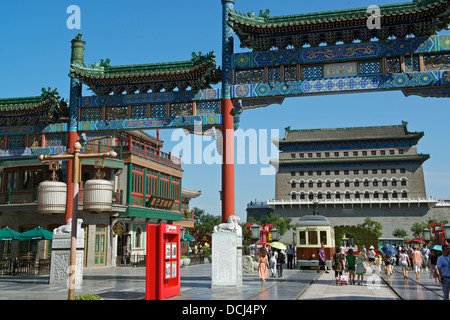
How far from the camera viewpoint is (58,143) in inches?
786

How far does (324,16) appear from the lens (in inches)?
654

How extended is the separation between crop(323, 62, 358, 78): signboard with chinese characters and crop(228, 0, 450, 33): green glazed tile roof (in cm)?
150

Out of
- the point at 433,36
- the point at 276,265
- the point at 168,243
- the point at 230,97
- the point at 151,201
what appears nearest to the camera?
the point at 168,243

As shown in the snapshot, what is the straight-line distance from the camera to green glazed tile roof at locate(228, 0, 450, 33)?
1577 cm

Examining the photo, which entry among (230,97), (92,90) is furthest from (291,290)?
(92,90)

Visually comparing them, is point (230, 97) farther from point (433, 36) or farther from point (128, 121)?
point (433, 36)

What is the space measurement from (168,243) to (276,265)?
35.3 ft

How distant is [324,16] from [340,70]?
Answer: 2084 mm

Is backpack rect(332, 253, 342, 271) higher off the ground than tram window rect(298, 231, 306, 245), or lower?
lower

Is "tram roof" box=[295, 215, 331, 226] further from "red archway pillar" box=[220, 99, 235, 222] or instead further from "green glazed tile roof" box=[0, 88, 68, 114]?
"green glazed tile roof" box=[0, 88, 68, 114]

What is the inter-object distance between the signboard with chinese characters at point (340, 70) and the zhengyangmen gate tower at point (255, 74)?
1.5 inches

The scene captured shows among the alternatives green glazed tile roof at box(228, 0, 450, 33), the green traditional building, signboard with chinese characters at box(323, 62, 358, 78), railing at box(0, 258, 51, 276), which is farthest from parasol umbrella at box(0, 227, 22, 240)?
signboard with chinese characters at box(323, 62, 358, 78)

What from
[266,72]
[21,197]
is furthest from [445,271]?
[21,197]

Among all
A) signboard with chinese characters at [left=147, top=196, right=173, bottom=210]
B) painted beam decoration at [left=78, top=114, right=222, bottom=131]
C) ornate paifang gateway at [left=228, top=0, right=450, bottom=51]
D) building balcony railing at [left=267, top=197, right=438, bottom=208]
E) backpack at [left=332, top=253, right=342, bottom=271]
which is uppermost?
ornate paifang gateway at [left=228, top=0, right=450, bottom=51]
